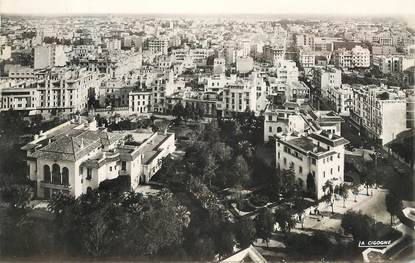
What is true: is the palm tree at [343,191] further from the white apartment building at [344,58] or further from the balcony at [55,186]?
the balcony at [55,186]

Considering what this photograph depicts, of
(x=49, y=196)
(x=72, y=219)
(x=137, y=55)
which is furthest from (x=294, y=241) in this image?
(x=137, y=55)

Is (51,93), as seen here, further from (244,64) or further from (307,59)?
(307,59)

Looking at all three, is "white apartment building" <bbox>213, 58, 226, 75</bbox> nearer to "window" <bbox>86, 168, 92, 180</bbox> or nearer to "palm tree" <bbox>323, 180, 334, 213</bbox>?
"palm tree" <bbox>323, 180, 334, 213</bbox>

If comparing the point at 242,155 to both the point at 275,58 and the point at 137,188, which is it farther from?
the point at 275,58

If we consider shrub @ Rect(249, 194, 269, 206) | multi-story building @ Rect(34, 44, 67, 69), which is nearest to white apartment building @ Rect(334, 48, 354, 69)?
shrub @ Rect(249, 194, 269, 206)

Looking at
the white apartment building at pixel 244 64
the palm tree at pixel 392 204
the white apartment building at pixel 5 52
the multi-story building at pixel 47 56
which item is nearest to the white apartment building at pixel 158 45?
the white apartment building at pixel 244 64

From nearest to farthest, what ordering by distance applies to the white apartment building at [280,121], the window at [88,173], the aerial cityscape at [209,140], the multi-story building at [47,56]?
the aerial cityscape at [209,140], the window at [88,173], the multi-story building at [47,56], the white apartment building at [280,121]

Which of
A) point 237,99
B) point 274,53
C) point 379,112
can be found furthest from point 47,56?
point 379,112
